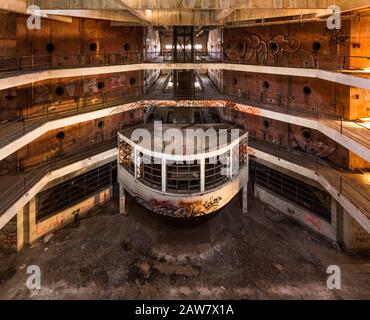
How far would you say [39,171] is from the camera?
15516 mm

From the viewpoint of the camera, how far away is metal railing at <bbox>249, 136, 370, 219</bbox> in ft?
40.7

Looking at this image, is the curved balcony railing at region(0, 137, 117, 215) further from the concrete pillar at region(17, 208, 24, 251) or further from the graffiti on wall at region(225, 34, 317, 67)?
the graffiti on wall at region(225, 34, 317, 67)

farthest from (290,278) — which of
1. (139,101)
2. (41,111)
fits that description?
(41,111)

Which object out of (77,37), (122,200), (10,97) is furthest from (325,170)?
(10,97)

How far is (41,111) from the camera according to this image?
661 inches

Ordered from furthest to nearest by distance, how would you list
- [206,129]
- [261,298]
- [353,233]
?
[206,129] < [353,233] < [261,298]

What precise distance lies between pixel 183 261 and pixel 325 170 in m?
8.37

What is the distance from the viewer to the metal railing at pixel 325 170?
40.7 feet

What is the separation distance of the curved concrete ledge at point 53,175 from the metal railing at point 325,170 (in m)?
8.88

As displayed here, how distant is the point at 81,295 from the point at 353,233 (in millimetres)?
12753

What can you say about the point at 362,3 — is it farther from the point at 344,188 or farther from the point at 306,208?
the point at 306,208
